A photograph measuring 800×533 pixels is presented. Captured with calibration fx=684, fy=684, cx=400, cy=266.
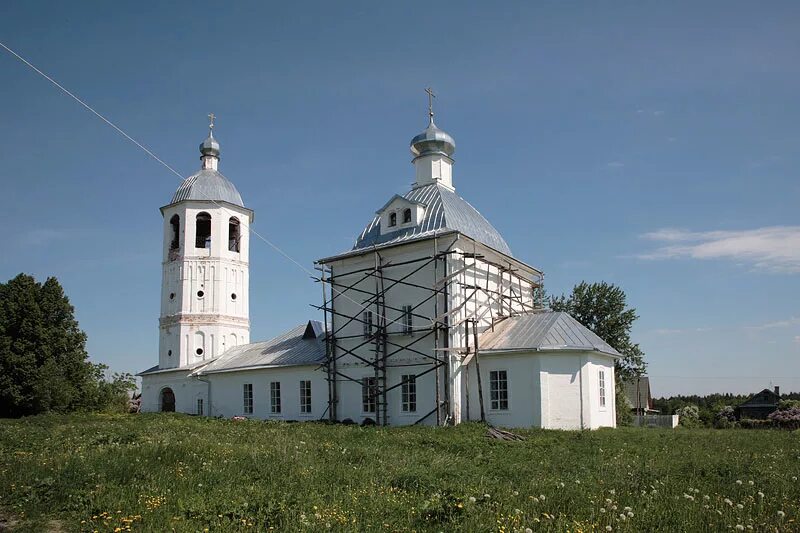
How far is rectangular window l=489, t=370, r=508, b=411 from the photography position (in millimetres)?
22469

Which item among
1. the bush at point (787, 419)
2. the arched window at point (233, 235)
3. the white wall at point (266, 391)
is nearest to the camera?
the white wall at point (266, 391)

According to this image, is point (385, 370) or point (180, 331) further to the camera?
point (180, 331)

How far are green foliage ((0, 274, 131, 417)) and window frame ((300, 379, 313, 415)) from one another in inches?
478

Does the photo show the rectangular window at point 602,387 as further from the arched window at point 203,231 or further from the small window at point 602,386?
the arched window at point 203,231

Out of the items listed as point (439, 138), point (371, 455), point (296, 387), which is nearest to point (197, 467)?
point (371, 455)

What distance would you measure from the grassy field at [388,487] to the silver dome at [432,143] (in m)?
16.0

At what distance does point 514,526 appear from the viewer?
6766 millimetres

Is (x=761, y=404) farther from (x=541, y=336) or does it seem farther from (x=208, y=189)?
(x=208, y=189)

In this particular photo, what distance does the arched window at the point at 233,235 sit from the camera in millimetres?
37312

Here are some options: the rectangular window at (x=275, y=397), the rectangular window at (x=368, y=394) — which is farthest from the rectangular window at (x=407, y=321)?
the rectangular window at (x=275, y=397)

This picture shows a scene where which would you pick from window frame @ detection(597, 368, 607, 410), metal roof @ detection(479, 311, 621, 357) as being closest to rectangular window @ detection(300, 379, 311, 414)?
metal roof @ detection(479, 311, 621, 357)

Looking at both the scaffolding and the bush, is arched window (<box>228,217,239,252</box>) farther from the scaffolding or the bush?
the bush

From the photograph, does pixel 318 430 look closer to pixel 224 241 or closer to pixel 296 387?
pixel 296 387

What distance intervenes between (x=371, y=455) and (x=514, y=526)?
605 centimetres
